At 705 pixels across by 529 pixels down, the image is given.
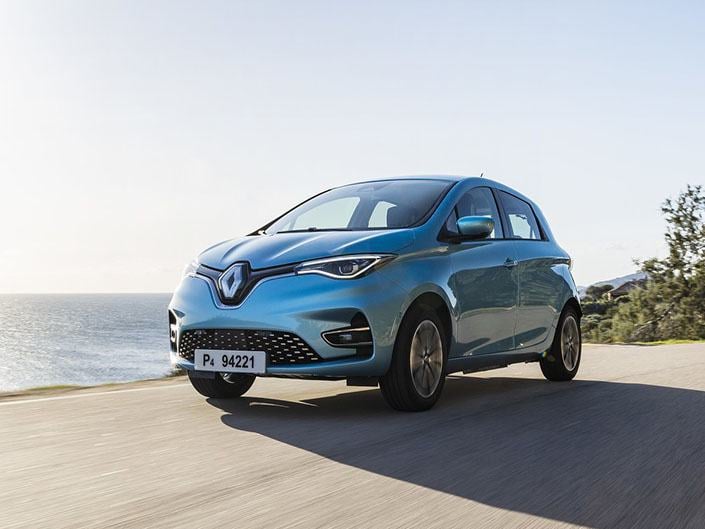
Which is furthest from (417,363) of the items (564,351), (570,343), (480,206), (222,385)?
(570,343)

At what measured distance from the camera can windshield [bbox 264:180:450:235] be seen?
7141 millimetres

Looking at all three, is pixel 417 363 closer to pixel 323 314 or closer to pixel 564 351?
pixel 323 314

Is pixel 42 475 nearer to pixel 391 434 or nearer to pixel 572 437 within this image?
pixel 391 434

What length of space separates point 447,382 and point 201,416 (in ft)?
11.1

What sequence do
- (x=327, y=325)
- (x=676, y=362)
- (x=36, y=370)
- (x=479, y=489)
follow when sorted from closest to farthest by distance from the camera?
(x=479, y=489)
(x=327, y=325)
(x=676, y=362)
(x=36, y=370)

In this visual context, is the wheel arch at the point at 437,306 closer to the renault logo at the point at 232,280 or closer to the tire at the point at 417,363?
the tire at the point at 417,363

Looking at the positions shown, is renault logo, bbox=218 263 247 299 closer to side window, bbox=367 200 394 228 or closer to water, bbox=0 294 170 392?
side window, bbox=367 200 394 228

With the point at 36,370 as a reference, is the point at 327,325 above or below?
above

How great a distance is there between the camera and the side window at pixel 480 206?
7.46 metres

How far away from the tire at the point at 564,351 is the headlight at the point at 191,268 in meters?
3.87

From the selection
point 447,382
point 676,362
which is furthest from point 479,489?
point 676,362

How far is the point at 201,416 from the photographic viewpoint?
6.21 m

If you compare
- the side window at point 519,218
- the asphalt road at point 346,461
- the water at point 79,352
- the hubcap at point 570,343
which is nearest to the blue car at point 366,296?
the side window at point 519,218

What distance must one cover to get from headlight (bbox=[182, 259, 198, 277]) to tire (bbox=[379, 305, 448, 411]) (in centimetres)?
160
